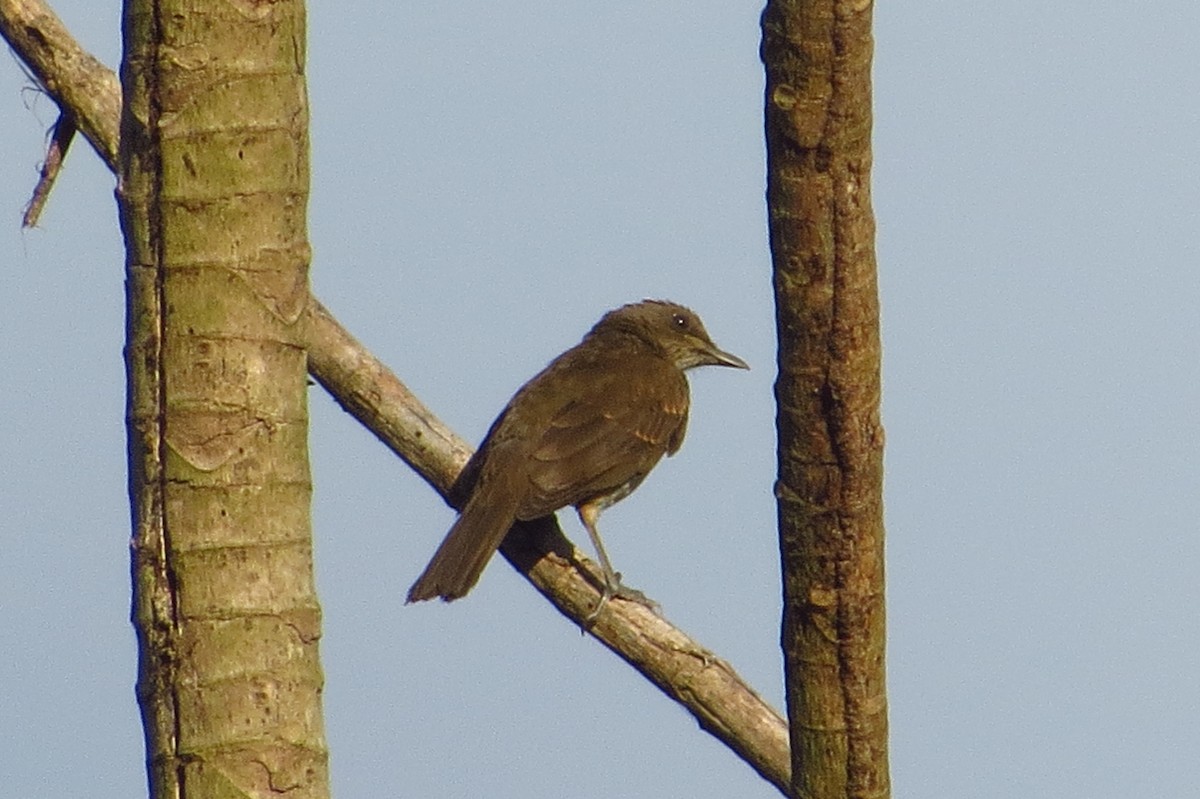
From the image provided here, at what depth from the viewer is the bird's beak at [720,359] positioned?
10.8 m

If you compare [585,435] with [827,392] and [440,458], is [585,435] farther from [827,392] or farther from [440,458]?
[827,392]

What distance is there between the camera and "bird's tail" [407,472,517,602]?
→ 817 cm

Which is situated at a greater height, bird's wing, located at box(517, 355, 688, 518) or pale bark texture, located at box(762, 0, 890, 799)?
bird's wing, located at box(517, 355, 688, 518)

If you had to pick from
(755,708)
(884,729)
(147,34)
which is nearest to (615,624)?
(755,708)

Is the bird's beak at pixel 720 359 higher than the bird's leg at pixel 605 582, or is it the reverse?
the bird's beak at pixel 720 359

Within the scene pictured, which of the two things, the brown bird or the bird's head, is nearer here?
the brown bird

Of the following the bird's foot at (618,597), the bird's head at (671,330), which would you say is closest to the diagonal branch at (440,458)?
the bird's foot at (618,597)

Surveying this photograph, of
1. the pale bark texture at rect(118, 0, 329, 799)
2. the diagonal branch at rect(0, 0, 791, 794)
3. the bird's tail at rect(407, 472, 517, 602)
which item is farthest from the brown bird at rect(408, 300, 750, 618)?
the pale bark texture at rect(118, 0, 329, 799)

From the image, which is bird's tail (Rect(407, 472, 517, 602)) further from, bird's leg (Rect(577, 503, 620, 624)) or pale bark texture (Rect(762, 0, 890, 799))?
pale bark texture (Rect(762, 0, 890, 799))

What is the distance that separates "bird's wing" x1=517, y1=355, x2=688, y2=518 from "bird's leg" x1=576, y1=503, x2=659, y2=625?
5.7 inches

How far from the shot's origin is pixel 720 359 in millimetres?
10773

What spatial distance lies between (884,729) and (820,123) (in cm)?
165

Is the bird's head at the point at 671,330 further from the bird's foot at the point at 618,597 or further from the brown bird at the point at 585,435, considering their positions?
the bird's foot at the point at 618,597

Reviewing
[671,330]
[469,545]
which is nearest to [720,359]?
[671,330]
